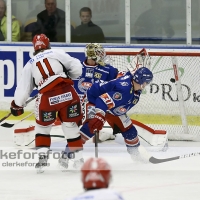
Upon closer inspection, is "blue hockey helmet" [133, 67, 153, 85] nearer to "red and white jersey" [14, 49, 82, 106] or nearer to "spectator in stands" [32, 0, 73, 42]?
"red and white jersey" [14, 49, 82, 106]

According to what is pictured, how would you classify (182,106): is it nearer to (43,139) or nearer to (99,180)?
(43,139)

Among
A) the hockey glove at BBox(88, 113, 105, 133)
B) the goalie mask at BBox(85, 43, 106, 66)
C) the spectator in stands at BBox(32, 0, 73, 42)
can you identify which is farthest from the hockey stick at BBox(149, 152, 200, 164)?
the spectator in stands at BBox(32, 0, 73, 42)

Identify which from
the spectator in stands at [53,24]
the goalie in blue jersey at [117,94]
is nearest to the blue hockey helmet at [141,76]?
the goalie in blue jersey at [117,94]

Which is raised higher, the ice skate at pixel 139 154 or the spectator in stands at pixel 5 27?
the spectator in stands at pixel 5 27

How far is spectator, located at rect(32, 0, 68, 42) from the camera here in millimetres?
8094

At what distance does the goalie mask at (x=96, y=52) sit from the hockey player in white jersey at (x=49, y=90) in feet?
2.85

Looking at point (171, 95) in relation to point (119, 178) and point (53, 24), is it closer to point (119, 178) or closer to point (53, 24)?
point (53, 24)

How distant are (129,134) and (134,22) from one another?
2.37 metres

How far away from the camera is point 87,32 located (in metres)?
8.06

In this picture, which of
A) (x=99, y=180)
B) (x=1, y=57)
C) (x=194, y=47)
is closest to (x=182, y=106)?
(x=194, y=47)

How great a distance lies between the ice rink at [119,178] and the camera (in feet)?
15.7

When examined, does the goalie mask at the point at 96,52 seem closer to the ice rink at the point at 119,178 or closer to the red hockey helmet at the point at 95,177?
the ice rink at the point at 119,178

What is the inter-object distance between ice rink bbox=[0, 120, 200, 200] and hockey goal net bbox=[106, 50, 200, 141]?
18.6 inches

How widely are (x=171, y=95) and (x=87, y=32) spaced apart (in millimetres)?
1230
